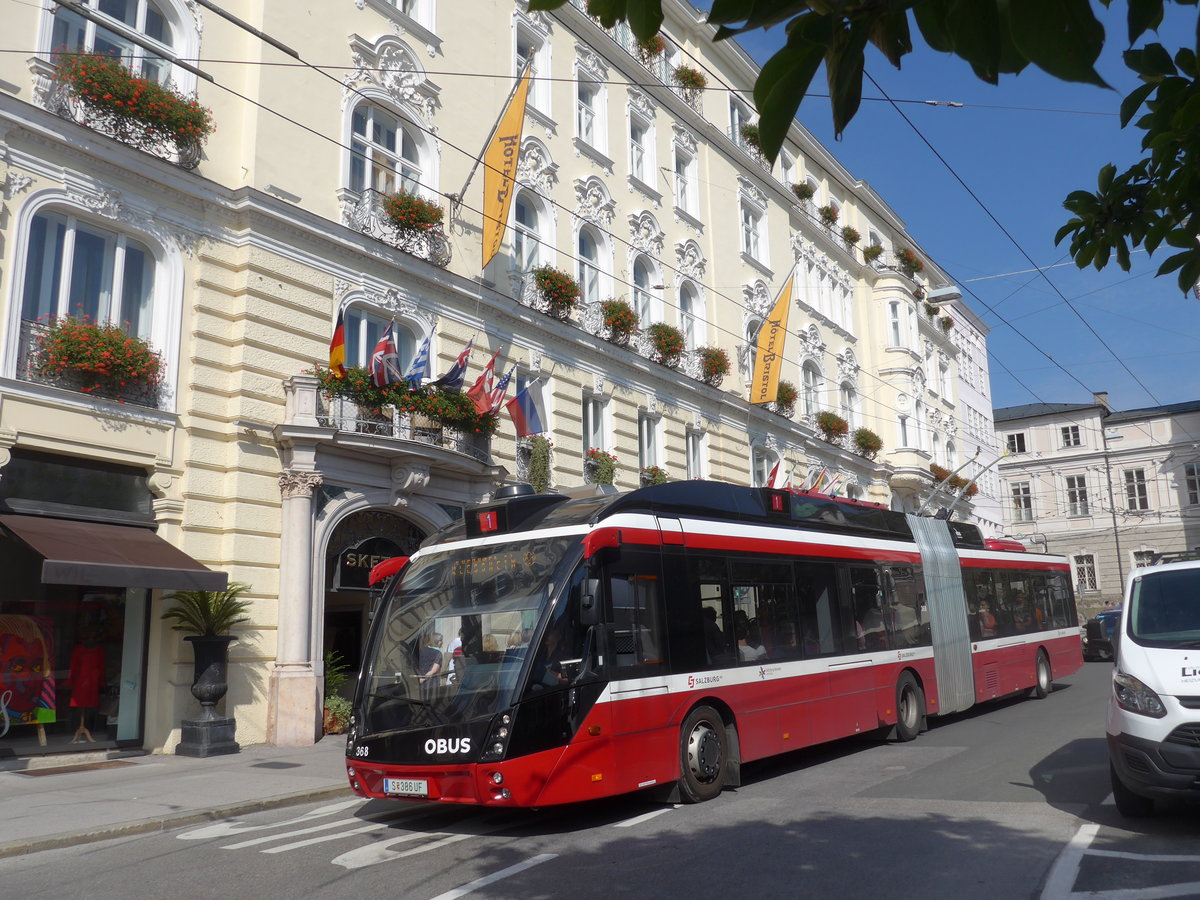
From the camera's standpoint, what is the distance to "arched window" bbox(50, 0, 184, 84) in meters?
14.1

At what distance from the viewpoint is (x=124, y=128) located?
566 inches

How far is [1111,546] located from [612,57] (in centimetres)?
4973

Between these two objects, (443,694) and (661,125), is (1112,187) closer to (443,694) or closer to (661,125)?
(443,694)

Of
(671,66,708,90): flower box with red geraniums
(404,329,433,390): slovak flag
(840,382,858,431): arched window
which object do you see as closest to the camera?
(404,329,433,390): slovak flag

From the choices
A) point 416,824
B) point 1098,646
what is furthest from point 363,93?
point 1098,646

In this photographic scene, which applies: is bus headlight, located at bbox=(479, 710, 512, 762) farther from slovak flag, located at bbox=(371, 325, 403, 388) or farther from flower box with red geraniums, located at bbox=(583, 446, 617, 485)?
flower box with red geraniums, located at bbox=(583, 446, 617, 485)

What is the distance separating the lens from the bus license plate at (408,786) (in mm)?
8580

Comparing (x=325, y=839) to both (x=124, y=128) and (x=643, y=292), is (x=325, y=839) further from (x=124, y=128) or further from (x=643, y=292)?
(x=643, y=292)

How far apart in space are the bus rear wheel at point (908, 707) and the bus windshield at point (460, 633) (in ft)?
23.5

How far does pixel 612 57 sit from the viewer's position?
87.0 ft

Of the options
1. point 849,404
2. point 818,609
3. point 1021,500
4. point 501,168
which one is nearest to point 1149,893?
point 818,609

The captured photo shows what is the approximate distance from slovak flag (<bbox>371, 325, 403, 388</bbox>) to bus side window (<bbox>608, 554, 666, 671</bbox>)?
25.7 feet

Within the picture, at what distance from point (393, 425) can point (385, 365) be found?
3.75ft

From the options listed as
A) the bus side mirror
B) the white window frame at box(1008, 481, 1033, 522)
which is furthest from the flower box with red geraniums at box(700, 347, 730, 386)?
the white window frame at box(1008, 481, 1033, 522)
